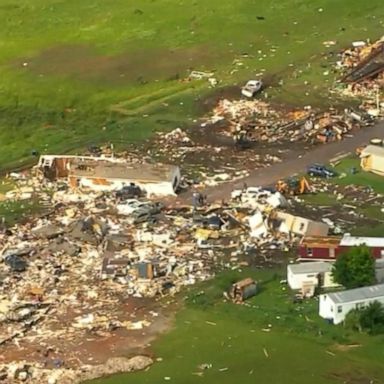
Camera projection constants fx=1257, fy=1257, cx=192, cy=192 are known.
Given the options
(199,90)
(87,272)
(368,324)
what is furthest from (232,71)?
(368,324)

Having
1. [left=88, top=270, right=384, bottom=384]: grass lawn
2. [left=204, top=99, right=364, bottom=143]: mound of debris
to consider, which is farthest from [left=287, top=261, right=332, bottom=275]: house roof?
[left=204, top=99, right=364, bottom=143]: mound of debris

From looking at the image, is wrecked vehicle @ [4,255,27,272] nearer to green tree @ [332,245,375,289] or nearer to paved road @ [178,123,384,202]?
paved road @ [178,123,384,202]

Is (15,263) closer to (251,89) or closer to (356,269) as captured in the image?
(356,269)

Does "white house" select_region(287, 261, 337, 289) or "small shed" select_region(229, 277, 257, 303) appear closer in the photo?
"small shed" select_region(229, 277, 257, 303)

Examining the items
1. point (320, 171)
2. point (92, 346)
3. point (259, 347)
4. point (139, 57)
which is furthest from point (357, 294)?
point (139, 57)

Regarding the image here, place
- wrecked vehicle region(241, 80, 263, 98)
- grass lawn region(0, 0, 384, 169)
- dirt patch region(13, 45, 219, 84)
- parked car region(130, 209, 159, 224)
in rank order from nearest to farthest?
1. parked car region(130, 209, 159, 224)
2. grass lawn region(0, 0, 384, 169)
3. wrecked vehicle region(241, 80, 263, 98)
4. dirt patch region(13, 45, 219, 84)
